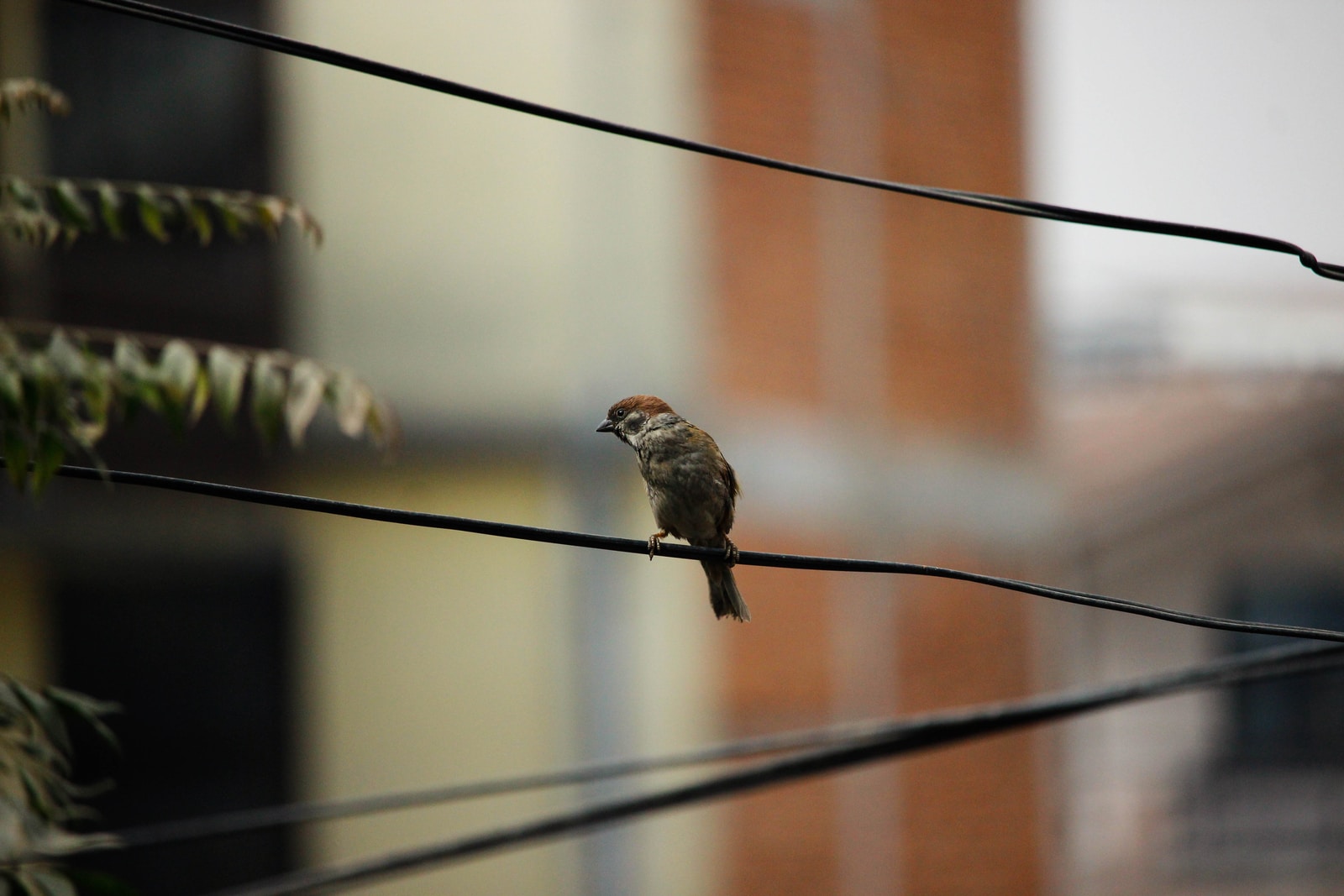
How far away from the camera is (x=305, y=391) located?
3.17 m

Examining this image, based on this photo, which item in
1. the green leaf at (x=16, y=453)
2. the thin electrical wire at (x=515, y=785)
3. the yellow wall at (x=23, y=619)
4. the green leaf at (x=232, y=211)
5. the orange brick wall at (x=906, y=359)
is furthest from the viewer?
the orange brick wall at (x=906, y=359)

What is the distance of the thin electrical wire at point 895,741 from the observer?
3.45 metres

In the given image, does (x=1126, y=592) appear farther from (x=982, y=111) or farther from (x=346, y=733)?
(x=346, y=733)

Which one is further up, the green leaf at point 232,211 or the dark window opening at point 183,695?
the green leaf at point 232,211

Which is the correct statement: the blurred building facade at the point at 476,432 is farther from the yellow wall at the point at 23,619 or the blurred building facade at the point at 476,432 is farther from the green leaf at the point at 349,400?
the green leaf at the point at 349,400

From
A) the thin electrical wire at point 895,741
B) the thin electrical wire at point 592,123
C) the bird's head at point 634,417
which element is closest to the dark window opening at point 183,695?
the thin electrical wire at point 895,741

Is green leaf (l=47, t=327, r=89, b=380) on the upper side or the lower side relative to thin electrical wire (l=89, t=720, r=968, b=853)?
upper

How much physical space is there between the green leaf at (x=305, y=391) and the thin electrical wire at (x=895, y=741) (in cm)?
114

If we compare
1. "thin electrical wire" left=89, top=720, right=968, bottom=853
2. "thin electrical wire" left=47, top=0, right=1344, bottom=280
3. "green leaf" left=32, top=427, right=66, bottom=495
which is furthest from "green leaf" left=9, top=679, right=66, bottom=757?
"thin electrical wire" left=47, top=0, right=1344, bottom=280

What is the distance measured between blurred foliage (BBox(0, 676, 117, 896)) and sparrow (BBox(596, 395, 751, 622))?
162cm

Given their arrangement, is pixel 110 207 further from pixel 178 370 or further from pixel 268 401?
pixel 268 401

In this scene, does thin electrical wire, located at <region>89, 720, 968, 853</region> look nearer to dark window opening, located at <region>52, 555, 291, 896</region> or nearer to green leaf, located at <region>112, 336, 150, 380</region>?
green leaf, located at <region>112, 336, 150, 380</region>

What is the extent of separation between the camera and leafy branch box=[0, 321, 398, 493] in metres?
2.59

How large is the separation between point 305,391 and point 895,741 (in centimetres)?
176
